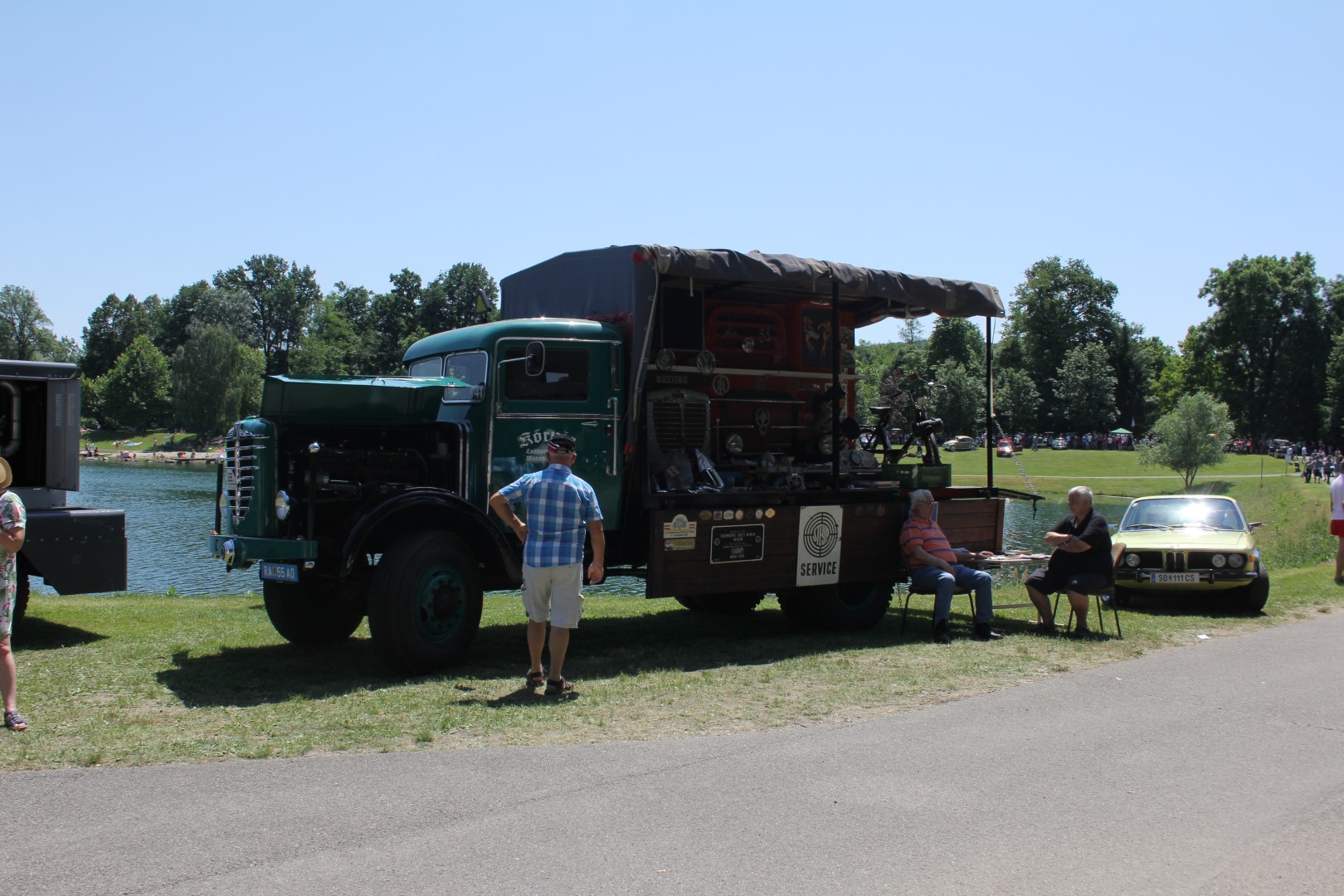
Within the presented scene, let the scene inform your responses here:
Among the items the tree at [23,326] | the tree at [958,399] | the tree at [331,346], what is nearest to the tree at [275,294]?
the tree at [331,346]

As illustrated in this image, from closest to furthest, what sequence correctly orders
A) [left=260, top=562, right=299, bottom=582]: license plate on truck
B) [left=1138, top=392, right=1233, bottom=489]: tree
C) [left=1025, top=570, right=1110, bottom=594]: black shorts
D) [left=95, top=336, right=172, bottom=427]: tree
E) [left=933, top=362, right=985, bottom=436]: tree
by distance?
[left=260, top=562, right=299, bottom=582]: license plate on truck < [left=1025, top=570, right=1110, bottom=594]: black shorts < [left=1138, top=392, right=1233, bottom=489]: tree < [left=933, top=362, right=985, bottom=436]: tree < [left=95, top=336, right=172, bottom=427]: tree

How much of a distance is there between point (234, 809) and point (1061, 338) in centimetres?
10581

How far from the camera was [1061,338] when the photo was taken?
10300 centimetres

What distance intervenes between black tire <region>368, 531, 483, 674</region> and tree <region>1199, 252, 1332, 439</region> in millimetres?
91663

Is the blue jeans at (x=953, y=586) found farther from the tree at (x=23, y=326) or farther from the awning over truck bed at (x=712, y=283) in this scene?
the tree at (x=23, y=326)

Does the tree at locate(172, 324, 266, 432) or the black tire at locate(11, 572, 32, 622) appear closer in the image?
the black tire at locate(11, 572, 32, 622)

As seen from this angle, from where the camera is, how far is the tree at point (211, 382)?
9388 cm

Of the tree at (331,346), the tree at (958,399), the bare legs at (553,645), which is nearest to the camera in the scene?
the bare legs at (553,645)

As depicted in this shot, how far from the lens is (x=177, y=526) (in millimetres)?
31953

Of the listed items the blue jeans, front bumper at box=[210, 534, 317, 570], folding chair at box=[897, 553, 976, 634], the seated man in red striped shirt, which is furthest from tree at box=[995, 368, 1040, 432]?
front bumper at box=[210, 534, 317, 570]

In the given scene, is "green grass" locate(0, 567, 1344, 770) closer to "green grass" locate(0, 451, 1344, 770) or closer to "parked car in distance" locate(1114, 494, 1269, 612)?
"green grass" locate(0, 451, 1344, 770)

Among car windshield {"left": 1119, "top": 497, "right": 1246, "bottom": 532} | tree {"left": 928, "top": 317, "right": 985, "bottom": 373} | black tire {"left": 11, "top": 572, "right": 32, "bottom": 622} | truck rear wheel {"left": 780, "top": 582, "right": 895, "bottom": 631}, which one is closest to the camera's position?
black tire {"left": 11, "top": 572, "right": 32, "bottom": 622}

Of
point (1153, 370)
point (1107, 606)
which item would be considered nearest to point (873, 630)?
point (1107, 606)

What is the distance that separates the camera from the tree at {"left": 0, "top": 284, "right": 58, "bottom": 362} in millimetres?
108875
